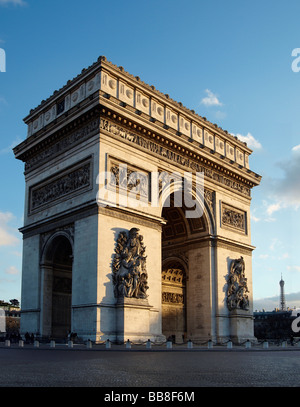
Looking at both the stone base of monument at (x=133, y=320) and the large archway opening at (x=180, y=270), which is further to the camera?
the large archway opening at (x=180, y=270)

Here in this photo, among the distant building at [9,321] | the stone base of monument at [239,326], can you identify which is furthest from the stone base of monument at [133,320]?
the distant building at [9,321]

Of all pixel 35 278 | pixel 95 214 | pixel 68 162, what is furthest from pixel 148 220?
pixel 35 278

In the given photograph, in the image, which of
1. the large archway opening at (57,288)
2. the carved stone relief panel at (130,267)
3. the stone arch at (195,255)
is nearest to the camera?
the carved stone relief panel at (130,267)

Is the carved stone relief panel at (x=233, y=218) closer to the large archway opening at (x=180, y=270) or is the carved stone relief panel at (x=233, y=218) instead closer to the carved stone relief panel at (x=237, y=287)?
the large archway opening at (x=180, y=270)

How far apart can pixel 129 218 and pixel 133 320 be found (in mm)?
5411

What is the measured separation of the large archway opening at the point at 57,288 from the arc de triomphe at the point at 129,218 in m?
0.07

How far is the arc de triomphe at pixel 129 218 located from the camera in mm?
25906

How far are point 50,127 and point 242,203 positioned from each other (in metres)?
15.7

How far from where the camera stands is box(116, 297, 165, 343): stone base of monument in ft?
82.5

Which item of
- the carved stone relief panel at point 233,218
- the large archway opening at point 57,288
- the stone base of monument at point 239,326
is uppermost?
the carved stone relief panel at point 233,218

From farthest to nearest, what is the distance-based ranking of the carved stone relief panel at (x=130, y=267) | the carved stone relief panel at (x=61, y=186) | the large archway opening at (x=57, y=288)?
the large archway opening at (x=57, y=288)
the carved stone relief panel at (x=61, y=186)
the carved stone relief panel at (x=130, y=267)

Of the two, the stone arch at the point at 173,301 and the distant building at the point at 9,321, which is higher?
the stone arch at the point at 173,301

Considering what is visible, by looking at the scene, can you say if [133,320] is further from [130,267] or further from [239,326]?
[239,326]
